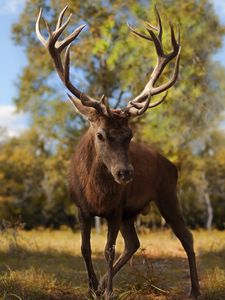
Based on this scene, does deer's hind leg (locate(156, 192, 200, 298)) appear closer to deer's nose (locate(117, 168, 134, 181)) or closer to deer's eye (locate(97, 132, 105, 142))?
deer's eye (locate(97, 132, 105, 142))

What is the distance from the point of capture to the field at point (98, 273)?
616 centimetres

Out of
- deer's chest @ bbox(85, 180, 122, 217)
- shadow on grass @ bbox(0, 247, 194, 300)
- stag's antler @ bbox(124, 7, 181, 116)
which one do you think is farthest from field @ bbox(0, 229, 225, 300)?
stag's antler @ bbox(124, 7, 181, 116)

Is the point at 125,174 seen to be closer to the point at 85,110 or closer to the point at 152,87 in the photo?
the point at 85,110

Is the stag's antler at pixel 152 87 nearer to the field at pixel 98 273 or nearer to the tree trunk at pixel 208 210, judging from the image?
the field at pixel 98 273

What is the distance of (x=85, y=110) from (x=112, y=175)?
0.87 metres

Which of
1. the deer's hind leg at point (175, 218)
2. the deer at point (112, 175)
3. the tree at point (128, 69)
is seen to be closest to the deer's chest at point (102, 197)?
the deer at point (112, 175)

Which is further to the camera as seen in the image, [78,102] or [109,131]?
[78,102]

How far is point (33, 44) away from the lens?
19516 millimetres

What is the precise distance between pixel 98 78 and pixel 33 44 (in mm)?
2738

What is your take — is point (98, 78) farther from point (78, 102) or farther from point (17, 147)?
point (17, 147)

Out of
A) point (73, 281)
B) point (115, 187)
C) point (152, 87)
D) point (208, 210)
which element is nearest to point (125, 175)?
point (115, 187)

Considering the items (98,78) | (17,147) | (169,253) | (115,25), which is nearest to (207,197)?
(17,147)

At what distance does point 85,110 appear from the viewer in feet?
19.4

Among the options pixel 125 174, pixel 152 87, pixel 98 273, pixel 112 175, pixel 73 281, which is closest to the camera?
pixel 125 174
